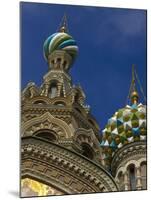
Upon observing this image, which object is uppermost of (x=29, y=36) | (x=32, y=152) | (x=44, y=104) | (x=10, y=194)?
(x=29, y=36)

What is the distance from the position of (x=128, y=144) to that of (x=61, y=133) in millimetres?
680

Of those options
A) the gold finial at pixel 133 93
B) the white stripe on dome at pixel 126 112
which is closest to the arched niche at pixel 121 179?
the white stripe on dome at pixel 126 112

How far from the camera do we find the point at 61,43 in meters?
6.67

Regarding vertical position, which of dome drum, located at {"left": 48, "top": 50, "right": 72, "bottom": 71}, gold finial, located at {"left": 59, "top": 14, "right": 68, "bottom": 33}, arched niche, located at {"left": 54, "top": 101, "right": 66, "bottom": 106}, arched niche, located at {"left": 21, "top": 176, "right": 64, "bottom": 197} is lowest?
arched niche, located at {"left": 21, "top": 176, "right": 64, "bottom": 197}

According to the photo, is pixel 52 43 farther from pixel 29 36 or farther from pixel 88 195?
pixel 88 195

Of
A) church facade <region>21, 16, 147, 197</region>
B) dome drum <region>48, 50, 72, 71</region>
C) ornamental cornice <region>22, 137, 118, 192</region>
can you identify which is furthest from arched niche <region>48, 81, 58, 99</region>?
ornamental cornice <region>22, 137, 118, 192</region>

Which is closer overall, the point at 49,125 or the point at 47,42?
the point at 47,42

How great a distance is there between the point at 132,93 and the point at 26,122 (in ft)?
3.39

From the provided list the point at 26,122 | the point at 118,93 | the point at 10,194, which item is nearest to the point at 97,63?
the point at 118,93

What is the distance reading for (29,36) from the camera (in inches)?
251

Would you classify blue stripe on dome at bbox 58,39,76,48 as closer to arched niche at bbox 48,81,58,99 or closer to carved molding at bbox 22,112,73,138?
arched niche at bbox 48,81,58,99

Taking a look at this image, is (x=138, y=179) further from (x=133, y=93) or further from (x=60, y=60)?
(x=60, y=60)

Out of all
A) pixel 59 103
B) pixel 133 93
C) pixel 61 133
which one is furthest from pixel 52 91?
pixel 133 93

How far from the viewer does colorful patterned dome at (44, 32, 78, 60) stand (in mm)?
6543
